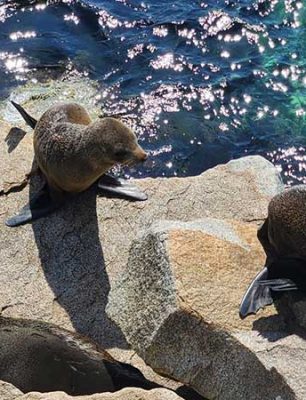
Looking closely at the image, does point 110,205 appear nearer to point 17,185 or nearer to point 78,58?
point 17,185

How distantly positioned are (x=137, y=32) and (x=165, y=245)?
5.96 meters

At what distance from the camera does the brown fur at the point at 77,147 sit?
6.21m

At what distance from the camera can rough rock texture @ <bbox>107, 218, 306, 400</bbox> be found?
4.78 m

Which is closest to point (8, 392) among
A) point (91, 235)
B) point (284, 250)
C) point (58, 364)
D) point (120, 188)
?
point (58, 364)

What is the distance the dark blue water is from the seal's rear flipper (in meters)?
3.47

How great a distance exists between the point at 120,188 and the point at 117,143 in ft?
2.18

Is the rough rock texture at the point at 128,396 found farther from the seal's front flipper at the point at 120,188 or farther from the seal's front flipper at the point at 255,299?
the seal's front flipper at the point at 120,188

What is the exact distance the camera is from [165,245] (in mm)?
5250

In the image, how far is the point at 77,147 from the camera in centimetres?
651

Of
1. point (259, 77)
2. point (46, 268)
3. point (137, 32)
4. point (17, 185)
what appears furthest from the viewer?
point (137, 32)

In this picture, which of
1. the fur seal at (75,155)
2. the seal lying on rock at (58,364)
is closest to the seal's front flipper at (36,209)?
the fur seal at (75,155)

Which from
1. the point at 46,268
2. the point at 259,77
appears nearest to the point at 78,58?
the point at 259,77

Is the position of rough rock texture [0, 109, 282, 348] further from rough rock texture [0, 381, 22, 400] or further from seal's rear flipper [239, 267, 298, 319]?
rough rock texture [0, 381, 22, 400]

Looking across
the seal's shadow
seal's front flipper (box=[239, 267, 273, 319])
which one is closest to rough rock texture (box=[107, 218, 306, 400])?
seal's front flipper (box=[239, 267, 273, 319])
